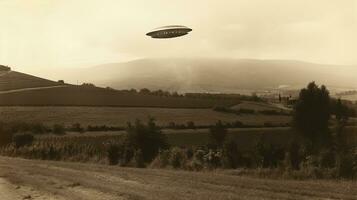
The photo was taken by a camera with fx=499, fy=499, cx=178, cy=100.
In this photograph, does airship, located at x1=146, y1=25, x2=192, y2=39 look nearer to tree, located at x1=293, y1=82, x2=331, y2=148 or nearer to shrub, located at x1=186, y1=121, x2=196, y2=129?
shrub, located at x1=186, y1=121, x2=196, y2=129

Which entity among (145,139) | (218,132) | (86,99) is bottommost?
(218,132)

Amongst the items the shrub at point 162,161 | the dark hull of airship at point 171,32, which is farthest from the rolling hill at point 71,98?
the shrub at point 162,161

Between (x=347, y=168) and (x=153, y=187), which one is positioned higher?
(x=347, y=168)

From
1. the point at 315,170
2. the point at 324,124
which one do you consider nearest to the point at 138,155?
the point at 315,170

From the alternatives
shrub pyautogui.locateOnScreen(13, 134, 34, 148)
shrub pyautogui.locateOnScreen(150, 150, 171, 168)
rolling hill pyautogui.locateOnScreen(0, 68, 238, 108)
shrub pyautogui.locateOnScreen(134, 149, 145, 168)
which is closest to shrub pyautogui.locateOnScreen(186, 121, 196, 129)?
rolling hill pyautogui.locateOnScreen(0, 68, 238, 108)

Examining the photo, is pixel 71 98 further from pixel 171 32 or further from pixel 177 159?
pixel 177 159

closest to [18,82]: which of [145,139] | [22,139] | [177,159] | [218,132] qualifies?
[218,132]

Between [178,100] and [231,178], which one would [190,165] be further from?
[178,100]
